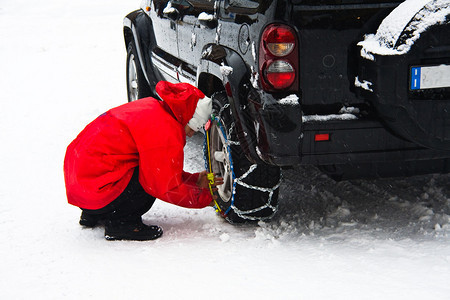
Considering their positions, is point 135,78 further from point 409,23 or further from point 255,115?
point 409,23

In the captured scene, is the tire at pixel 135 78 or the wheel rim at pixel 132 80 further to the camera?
the wheel rim at pixel 132 80

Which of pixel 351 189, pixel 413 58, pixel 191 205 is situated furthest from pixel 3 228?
pixel 413 58

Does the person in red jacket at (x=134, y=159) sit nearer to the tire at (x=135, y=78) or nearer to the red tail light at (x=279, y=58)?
the red tail light at (x=279, y=58)

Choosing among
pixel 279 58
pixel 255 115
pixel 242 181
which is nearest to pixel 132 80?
pixel 242 181

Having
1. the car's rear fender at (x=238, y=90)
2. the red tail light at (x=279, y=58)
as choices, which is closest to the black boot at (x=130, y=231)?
the car's rear fender at (x=238, y=90)

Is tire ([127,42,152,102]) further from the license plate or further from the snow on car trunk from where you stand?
the license plate

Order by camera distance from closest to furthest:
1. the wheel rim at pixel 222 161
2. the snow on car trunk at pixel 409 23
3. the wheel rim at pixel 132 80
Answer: the snow on car trunk at pixel 409 23, the wheel rim at pixel 222 161, the wheel rim at pixel 132 80

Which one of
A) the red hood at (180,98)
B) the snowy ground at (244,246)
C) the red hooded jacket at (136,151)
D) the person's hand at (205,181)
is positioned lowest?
the snowy ground at (244,246)

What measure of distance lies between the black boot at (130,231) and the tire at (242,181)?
1.58 ft

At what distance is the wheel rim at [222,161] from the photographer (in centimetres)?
350

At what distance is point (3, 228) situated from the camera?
3658mm

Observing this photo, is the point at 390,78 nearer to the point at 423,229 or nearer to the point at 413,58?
the point at 413,58

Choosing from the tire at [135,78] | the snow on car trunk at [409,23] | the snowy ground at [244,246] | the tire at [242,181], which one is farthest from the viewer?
the tire at [135,78]

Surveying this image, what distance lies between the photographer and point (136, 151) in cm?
334
